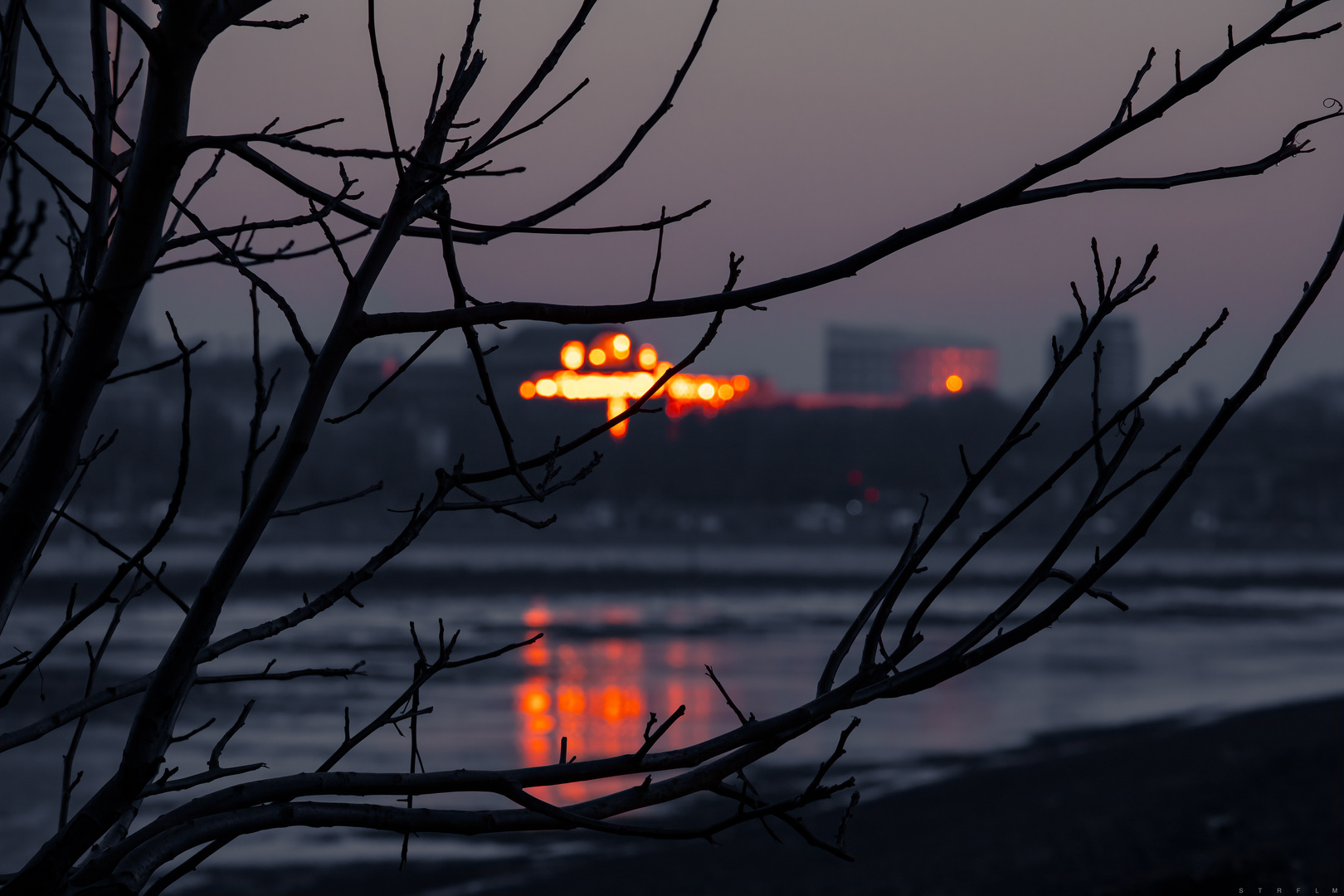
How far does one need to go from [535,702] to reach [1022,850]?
1211 cm

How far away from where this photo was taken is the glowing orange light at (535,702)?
24.1 m

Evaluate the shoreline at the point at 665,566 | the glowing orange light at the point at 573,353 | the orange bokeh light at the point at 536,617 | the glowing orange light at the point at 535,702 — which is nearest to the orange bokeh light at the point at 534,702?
the glowing orange light at the point at 535,702

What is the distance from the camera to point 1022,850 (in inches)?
582

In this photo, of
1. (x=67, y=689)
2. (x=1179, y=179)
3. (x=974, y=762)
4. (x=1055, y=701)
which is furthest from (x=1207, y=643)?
(x=1179, y=179)

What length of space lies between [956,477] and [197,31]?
127m

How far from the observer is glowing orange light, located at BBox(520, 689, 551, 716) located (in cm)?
2406

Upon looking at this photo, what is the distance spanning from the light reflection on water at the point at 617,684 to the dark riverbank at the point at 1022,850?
3.88 feet

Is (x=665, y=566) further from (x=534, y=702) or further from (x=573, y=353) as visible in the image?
(x=534, y=702)

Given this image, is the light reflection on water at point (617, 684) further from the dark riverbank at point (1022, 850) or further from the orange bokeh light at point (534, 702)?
the dark riverbank at point (1022, 850)

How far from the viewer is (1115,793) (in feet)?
57.5

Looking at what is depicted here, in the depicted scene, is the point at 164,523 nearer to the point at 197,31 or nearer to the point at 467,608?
the point at 197,31

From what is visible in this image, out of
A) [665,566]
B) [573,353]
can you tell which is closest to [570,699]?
[573,353]

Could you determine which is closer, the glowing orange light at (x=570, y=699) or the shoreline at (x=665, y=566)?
the glowing orange light at (x=570, y=699)

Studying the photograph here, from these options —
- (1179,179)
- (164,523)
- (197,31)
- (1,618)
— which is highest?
(197,31)
